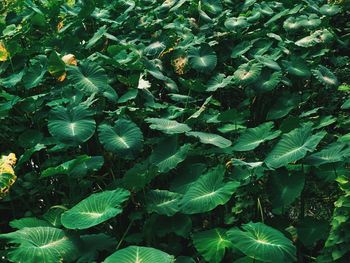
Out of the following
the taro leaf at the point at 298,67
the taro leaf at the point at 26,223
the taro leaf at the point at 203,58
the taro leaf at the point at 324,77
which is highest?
the taro leaf at the point at 26,223

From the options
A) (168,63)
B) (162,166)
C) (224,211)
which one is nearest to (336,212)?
(224,211)

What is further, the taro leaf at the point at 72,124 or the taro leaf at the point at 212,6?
the taro leaf at the point at 212,6

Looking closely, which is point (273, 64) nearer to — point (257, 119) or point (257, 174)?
point (257, 119)

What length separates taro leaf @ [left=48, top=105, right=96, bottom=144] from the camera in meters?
2.71

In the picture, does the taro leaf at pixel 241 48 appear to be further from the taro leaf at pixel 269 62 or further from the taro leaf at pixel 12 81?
the taro leaf at pixel 12 81

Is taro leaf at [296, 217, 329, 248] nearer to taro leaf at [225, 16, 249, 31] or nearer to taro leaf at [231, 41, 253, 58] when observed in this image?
taro leaf at [231, 41, 253, 58]

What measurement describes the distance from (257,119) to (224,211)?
122 cm

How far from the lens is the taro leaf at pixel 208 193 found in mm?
2297

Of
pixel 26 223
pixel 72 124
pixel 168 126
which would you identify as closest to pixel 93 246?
pixel 26 223

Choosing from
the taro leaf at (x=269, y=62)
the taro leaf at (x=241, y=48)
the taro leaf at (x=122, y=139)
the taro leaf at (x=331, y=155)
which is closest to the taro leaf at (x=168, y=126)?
the taro leaf at (x=122, y=139)

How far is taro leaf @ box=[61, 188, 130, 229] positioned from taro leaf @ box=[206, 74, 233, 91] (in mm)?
1521

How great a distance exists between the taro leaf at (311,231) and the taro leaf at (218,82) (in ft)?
4.71

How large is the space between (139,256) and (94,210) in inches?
15.3

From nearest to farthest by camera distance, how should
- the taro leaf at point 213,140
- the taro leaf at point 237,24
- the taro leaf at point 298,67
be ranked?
the taro leaf at point 213,140 < the taro leaf at point 298,67 < the taro leaf at point 237,24
